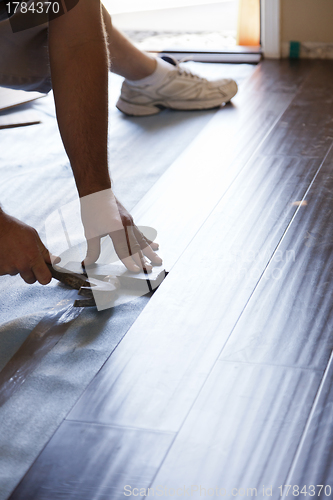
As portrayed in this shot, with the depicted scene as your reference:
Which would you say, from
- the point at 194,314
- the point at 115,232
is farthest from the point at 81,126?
the point at 194,314

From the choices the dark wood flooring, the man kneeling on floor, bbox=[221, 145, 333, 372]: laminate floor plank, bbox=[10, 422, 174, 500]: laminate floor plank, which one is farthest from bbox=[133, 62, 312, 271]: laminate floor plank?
bbox=[10, 422, 174, 500]: laminate floor plank

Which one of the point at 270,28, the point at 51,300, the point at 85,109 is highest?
the point at 85,109

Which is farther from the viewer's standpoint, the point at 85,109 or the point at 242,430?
the point at 85,109

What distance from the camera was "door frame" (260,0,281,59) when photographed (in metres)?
2.59

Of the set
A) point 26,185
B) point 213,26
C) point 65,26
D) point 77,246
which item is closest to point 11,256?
point 77,246

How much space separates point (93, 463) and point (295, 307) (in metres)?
0.49

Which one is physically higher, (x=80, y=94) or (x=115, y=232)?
(x=80, y=94)

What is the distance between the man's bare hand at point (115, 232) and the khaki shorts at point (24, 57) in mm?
542

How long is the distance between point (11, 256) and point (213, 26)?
2.76 meters

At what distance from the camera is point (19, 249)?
106 cm

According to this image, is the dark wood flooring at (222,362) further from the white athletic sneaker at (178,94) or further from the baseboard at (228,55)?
the baseboard at (228,55)

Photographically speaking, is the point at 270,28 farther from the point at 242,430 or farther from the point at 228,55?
the point at 242,430

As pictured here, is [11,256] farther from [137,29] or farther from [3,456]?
[137,29]

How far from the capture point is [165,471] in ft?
2.51
